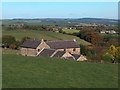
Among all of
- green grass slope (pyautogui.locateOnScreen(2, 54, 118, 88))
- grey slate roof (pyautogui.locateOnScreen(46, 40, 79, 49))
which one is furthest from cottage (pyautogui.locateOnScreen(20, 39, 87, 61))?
green grass slope (pyautogui.locateOnScreen(2, 54, 118, 88))

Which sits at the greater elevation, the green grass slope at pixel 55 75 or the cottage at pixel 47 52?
the green grass slope at pixel 55 75

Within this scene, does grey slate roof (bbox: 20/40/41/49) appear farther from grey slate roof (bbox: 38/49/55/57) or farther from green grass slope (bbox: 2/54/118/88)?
green grass slope (bbox: 2/54/118/88)

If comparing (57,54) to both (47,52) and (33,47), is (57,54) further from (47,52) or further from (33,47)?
(33,47)

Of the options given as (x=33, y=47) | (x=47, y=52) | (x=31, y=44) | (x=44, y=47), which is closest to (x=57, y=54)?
(x=47, y=52)

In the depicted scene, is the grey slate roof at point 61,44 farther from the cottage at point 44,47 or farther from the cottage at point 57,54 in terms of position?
the cottage at point 57,54

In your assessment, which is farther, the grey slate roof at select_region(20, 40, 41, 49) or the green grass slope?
the grey slate roof at select_region(20, 40, 41, 49)

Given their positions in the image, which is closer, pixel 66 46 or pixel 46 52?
pixel 46 52

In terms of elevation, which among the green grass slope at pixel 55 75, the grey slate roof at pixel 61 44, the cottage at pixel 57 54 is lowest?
the cottage at pixel 57 54

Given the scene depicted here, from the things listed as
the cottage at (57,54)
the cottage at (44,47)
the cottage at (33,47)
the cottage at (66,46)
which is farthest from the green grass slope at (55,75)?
the cottage at (66,46)
